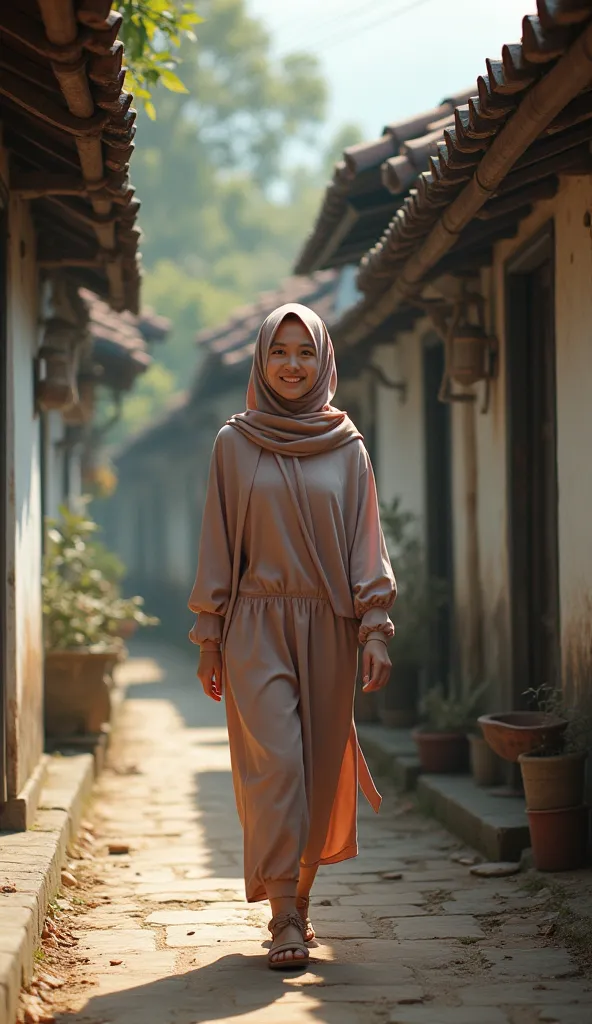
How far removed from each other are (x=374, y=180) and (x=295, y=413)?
4223mm

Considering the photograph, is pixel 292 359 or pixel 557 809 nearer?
pixel 292 359

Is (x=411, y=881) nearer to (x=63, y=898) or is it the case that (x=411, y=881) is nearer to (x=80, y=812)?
(x=63, y=898)

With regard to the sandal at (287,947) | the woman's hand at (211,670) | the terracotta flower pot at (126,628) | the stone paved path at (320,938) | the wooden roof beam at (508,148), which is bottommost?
the stone paved path at (320,938)

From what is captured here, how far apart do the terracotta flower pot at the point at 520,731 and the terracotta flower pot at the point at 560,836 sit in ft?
0.99

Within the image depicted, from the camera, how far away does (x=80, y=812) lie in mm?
7145

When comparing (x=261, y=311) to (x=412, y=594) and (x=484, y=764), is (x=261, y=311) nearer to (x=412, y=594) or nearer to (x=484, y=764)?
(x=412, y=594)

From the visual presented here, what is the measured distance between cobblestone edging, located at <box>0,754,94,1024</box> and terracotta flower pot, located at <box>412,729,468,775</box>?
1833 millimetres

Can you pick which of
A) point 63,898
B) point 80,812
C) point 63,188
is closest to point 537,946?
point 63,898

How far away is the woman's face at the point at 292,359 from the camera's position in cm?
469

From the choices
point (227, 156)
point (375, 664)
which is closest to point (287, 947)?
point (375, 664)

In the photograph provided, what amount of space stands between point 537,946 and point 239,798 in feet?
3.54

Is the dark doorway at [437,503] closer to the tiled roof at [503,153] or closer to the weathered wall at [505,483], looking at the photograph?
the weathered wall at [505,483]

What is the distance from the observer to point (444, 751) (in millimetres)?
8039

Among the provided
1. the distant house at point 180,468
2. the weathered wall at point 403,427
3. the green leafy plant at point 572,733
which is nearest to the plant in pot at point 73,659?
the weathered wall at point 403,427
